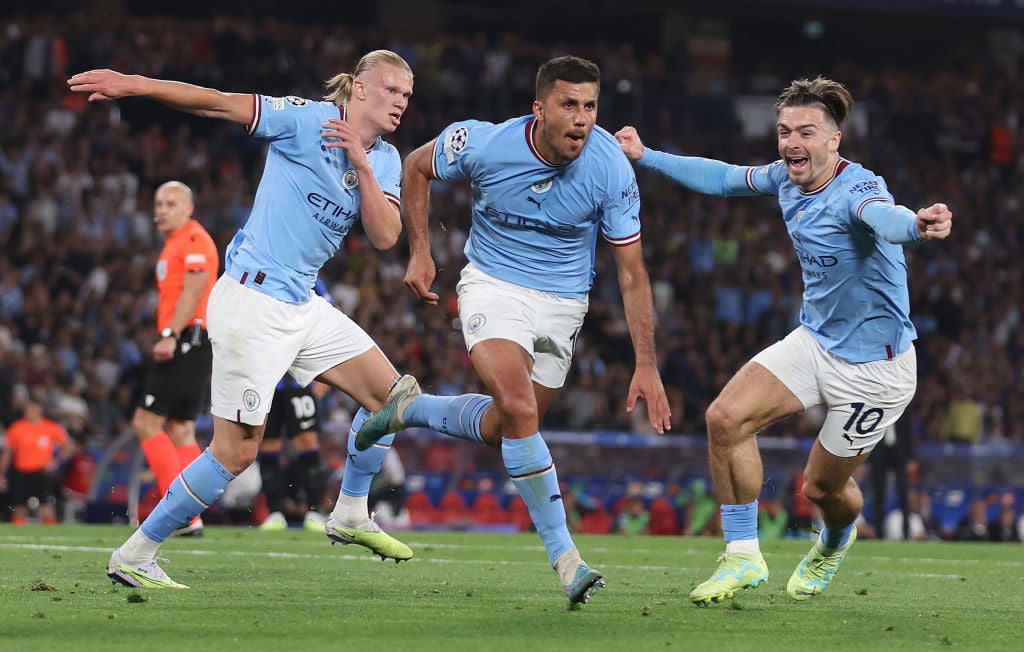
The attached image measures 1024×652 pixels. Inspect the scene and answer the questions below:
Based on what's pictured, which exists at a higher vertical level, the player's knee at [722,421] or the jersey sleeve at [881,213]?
the jersey sleeve at [881,213]

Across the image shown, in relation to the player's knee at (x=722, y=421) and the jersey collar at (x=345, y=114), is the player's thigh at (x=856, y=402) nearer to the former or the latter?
the player's knee at (x=722, y=421)

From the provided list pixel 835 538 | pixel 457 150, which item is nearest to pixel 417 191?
pixel 457 150

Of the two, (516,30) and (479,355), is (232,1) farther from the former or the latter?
(479,355)

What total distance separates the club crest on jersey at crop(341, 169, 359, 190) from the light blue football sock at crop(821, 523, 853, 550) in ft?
9.96

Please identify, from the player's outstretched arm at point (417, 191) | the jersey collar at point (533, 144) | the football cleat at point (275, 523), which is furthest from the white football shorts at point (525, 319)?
the football cleat at point (275, 523)

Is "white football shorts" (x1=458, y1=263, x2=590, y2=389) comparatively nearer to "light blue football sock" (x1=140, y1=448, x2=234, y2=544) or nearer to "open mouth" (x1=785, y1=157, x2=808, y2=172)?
"open mouth" (x1=785, y1=157, x2=808, y2=172)

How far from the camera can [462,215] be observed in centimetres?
2234

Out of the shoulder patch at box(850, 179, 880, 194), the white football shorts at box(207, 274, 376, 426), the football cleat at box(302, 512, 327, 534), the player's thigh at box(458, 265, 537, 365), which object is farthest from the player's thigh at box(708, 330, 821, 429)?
the football cleat at box(302, 512, 327, 534)

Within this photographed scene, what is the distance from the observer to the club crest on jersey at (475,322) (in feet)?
21.4

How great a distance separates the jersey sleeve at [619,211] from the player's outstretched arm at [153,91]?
1808 millimetres

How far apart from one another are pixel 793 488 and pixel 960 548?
16.4ft

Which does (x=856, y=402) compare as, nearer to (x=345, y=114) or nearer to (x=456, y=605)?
(x=456, y=605)

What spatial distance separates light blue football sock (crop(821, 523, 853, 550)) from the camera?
7395 millimetres

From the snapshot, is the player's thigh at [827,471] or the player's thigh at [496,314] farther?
the player's thigh at [827,471]
